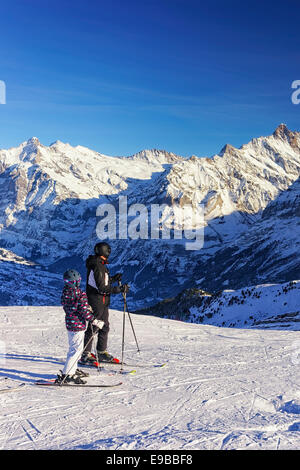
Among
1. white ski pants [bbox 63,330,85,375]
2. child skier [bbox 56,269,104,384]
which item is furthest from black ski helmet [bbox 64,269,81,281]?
white ski pants [bbox 63,330,85,375]

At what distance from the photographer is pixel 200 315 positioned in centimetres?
4869

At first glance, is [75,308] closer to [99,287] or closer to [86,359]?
[99,287]

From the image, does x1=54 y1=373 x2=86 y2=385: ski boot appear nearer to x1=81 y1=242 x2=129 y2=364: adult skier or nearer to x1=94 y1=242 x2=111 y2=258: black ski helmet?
x1=81 y1=242 x2=129 y2=364: adult skier

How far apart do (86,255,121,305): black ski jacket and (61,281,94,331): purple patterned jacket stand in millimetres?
1402

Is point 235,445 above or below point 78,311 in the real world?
below

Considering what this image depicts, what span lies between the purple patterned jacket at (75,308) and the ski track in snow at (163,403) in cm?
149

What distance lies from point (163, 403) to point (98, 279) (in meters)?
3.92

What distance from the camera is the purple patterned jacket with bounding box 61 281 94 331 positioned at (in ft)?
31.7

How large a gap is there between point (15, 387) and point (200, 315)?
40809 mm

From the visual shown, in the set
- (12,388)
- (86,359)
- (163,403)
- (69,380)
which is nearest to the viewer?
(163,403)

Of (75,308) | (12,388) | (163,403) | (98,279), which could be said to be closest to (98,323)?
(98,279)

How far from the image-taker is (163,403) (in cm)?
848
